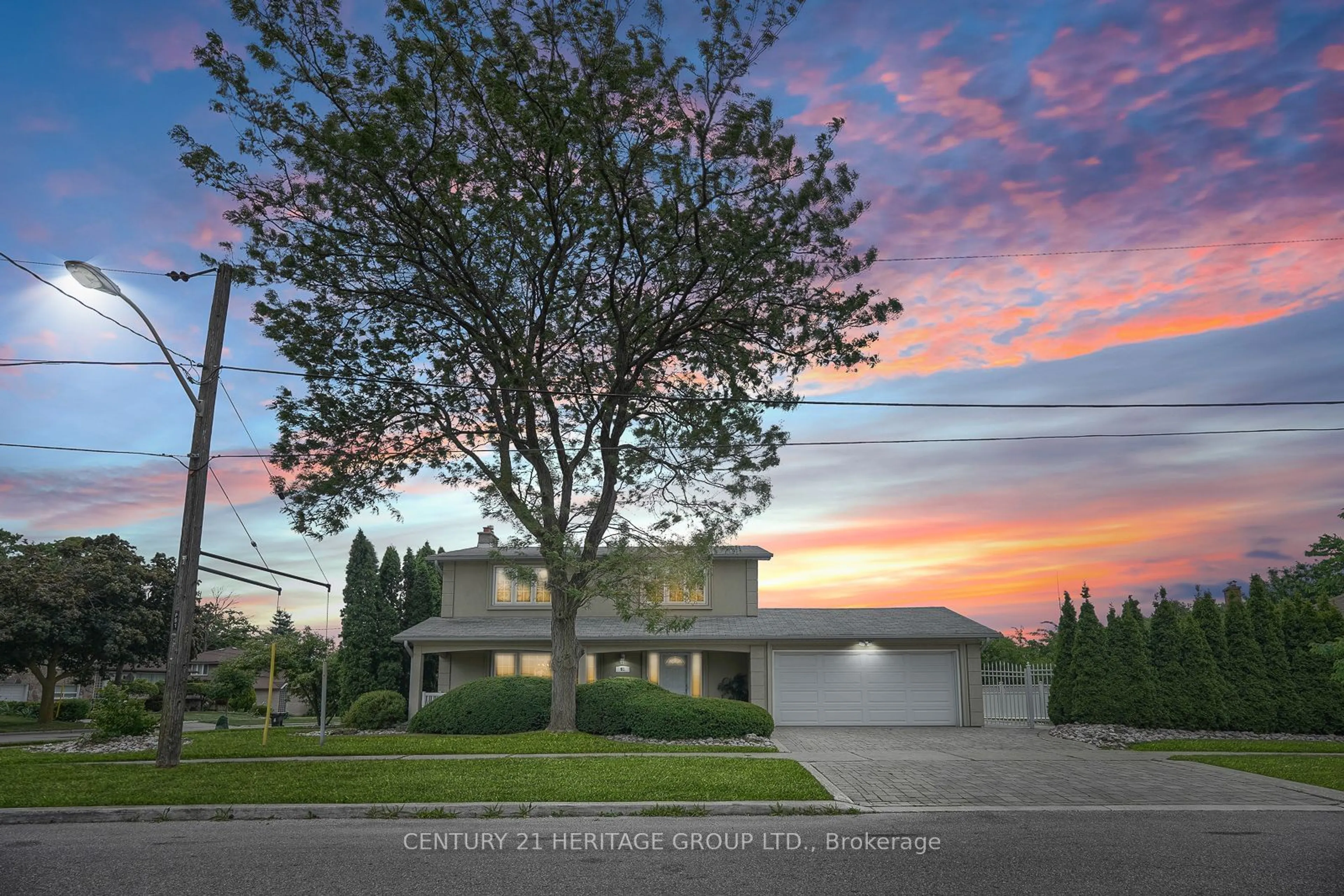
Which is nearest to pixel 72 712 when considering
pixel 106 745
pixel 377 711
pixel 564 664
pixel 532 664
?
pixel 377 711

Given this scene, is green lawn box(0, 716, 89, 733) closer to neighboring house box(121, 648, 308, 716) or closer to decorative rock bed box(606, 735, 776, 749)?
neighboring house box(121, 648, 308, 716)

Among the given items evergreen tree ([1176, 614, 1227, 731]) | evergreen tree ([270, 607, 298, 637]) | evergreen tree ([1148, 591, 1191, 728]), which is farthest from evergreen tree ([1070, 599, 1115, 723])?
evergreen tree ([270, 607, 298, 637])

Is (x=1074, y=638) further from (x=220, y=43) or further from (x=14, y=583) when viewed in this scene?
(x=14, y=583)

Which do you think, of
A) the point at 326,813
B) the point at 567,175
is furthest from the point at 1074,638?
the point at 326,813

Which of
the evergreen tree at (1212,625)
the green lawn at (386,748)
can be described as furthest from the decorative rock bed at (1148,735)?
the green lawn at (386,748)

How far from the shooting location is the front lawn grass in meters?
11.4

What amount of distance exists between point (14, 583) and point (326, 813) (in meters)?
31.5

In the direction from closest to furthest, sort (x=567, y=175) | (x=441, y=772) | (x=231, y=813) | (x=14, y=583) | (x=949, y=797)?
(x=231, y=813) < (x=949, y=797) < (x=441, y=772) < (x=567, y=175) < (x=14, y=583)

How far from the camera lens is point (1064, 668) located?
24.4 m

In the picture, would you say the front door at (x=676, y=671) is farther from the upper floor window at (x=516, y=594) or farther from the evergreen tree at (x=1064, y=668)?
the evergreen tree at (x=1064, y=668)

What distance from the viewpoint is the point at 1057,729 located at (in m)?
23.2

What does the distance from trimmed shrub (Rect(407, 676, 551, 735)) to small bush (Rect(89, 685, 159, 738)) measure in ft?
20.3

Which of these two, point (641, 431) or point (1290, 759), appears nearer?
point (1290, 759)

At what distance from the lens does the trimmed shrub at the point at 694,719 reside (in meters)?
20.3
